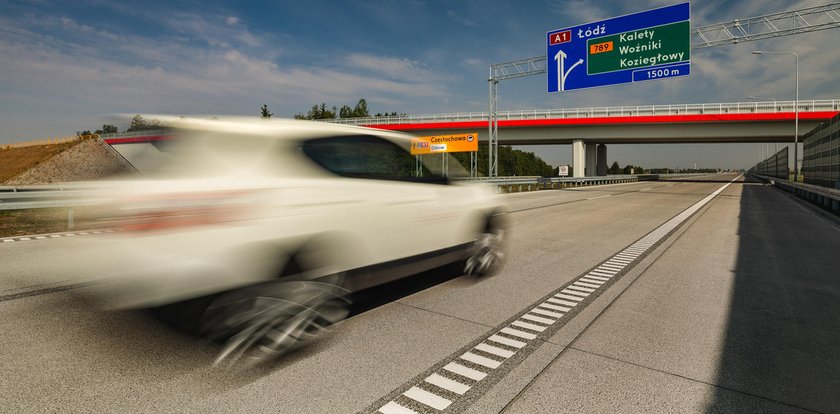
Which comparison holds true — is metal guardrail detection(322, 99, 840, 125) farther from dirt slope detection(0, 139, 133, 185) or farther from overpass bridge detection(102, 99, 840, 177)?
dirt slope detection(0, 139, 133, 185)

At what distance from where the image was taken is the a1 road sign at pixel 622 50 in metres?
19.0

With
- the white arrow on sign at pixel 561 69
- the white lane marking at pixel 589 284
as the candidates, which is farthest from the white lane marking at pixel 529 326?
the white arrow on sign at pixel 561 69

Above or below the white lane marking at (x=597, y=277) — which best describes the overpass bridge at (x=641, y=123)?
above

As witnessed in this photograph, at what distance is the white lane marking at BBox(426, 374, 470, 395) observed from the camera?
2.55 meters

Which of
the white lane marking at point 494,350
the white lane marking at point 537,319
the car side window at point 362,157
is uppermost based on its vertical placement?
the car side window at point 362,157

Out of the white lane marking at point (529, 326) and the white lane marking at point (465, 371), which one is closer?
the white lane marking at point (465, 371)

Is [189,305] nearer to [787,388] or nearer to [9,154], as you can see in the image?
[787,388]

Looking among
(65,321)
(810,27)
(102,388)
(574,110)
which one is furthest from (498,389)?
(574,110)

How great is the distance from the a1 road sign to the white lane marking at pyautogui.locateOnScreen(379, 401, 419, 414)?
21.9 m

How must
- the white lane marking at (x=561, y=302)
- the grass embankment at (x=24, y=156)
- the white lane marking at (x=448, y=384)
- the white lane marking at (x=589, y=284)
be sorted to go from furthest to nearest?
the grass embankment at (x=24, y=156)
the white lane marking at (x=589, y=284)
the white lane marking at (x=561, y=302)
the white lane marking at (x=448, y=384)

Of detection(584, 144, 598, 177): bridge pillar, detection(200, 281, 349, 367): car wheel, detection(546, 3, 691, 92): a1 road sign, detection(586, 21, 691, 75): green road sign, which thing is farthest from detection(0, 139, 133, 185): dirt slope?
detection(584, 144, 598, 177): bridge pillar

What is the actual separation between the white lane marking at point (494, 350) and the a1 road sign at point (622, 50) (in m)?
20.9

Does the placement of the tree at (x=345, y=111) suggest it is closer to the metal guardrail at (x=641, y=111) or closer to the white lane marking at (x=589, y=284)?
the metal guardrail at (x=641, y=111)

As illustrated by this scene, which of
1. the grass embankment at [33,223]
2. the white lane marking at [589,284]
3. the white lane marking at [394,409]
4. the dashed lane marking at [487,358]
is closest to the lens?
the white lane marking at [394,409]
